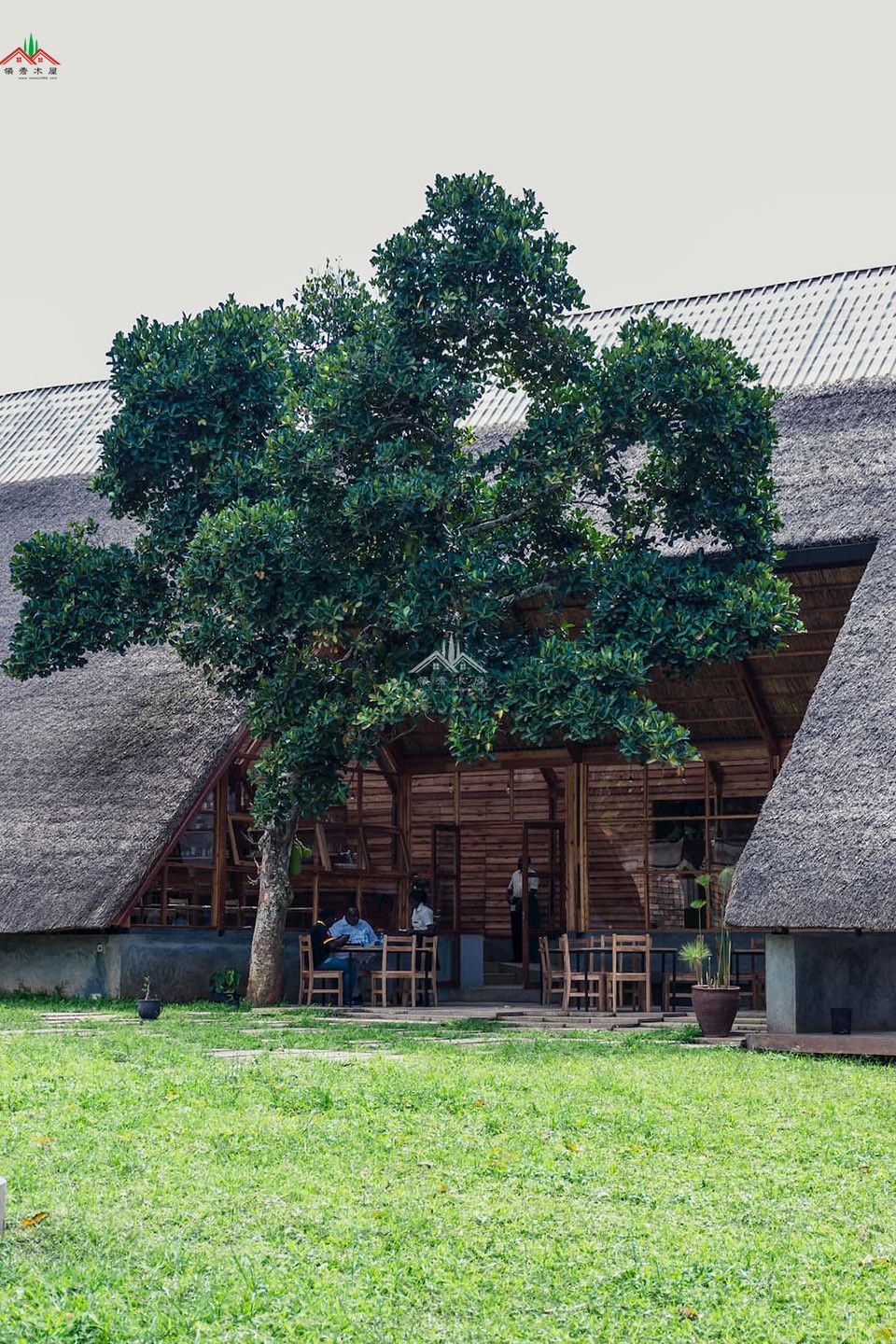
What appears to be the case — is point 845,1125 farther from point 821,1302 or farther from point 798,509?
point 798,509

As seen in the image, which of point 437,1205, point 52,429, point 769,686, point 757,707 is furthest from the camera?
point 52,429

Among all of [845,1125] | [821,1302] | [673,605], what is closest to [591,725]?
[673,605]

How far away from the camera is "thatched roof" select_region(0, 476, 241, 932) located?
649 inches

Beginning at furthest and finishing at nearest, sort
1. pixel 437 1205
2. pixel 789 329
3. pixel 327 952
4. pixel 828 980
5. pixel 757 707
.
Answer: pixel 789 329, pixel 757 707, pixel 327 952, pixel 828 980, pixel 437 1205

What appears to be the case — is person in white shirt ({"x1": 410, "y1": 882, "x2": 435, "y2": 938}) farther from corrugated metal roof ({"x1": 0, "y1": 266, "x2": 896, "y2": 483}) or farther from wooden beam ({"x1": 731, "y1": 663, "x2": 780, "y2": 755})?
corrugated metal roof ({"x1": 0, "y1": 266, "x2": 896, "y2": 483})

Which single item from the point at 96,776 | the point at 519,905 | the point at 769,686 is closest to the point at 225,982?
the point at 96,776

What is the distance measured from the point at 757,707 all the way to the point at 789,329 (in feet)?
18.8

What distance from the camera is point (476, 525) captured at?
15.1 m

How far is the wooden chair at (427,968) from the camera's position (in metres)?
17.8

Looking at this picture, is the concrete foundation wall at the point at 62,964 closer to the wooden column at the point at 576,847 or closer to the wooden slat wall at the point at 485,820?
the wooden column at the point at 576,847

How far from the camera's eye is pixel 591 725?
13797mm

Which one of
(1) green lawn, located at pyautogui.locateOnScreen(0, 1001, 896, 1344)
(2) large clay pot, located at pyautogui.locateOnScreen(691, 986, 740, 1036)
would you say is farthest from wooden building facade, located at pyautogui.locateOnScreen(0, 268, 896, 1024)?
→ (1) green lawn, located at pyautogui.locateOnScreen(0, 1001, 896, 1344)

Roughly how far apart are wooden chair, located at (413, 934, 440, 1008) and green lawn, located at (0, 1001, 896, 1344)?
309 inches

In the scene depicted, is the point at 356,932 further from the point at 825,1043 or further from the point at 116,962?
the point at 825,1043
